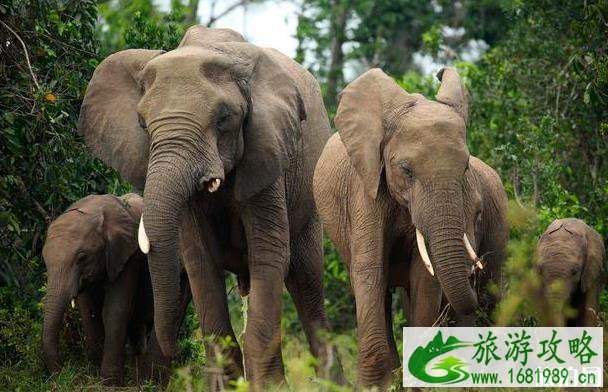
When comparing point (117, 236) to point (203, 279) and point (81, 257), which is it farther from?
point (203, 279)

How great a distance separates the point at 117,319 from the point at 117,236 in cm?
61

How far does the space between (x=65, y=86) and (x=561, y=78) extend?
17.4 ft

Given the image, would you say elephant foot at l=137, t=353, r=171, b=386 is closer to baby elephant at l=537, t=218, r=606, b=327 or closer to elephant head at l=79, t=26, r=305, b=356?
elephant head at l=79, t=26, r=305, b=356

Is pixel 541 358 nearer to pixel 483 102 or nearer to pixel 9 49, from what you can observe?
pixel 9 49

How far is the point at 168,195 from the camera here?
7668 millimetres

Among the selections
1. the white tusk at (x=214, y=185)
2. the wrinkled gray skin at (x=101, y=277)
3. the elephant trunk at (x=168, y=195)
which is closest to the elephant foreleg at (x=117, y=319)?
the wrinkled gray skin at (x=101, y=277)

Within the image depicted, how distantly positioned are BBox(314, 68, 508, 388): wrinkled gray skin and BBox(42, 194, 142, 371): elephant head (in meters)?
1.97

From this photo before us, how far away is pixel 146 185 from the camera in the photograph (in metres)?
7.72

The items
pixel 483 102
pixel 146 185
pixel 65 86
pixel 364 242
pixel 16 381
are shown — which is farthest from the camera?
pixel 483 102

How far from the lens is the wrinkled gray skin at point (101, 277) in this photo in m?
9.88

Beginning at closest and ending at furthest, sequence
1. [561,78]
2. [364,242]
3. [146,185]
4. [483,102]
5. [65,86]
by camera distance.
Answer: [146,185] → [364,242] → [65,86] → [561,78] → [483,102]

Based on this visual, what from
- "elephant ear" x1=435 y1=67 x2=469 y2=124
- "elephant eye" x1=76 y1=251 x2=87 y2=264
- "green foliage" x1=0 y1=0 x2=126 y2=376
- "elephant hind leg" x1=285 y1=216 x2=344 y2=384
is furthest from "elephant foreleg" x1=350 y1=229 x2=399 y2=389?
"elephant eye" x1=76 y1=251 x2=87 y2=264

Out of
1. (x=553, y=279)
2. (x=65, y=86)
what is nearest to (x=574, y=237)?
(x=553, y=279)

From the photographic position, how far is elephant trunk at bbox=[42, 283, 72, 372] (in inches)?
373
